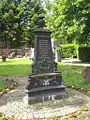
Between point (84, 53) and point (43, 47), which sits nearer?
point (43, 47)

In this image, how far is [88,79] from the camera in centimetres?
1195

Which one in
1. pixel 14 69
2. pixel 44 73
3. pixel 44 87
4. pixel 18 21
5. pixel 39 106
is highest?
pixel 18 21

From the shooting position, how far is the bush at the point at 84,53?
27734mm

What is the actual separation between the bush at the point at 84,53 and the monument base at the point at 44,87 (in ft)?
62.1

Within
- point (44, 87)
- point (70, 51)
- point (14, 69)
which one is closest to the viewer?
point (44, 87)

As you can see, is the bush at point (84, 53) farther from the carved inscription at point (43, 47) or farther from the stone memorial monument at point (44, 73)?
the carved inscription at point (43, 47)

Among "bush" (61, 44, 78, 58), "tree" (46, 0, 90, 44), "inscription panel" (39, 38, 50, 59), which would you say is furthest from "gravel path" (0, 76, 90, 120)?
"bush" (61, 44, 78, 58)

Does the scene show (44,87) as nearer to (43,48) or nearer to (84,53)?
(43,48)

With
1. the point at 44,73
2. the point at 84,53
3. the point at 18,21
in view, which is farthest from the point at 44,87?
the point at 18,21

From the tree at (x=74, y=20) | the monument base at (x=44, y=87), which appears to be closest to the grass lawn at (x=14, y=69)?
the tree at (x=74, y=20)

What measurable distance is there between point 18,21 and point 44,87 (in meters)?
44.0

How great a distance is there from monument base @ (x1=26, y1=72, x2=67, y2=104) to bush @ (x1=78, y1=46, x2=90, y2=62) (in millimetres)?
18938

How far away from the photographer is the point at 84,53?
27.9m

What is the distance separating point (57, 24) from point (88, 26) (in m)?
3.42
